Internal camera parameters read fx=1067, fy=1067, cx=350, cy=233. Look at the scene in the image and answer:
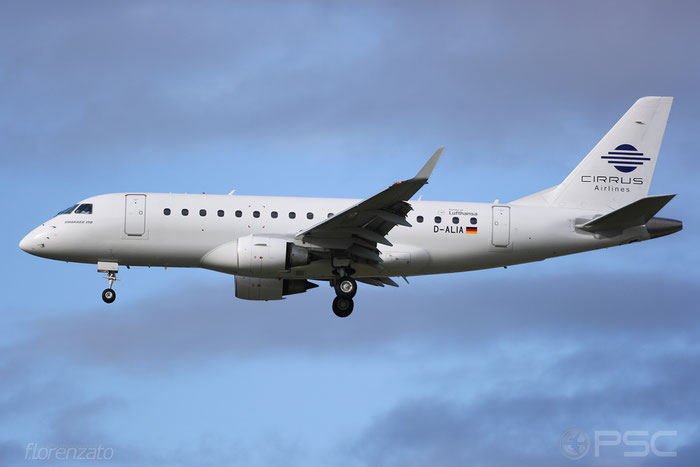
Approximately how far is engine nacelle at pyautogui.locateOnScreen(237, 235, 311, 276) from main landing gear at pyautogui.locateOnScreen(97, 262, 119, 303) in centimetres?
508

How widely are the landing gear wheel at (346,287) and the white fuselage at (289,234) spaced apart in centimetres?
53

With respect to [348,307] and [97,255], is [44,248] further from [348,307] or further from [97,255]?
[348,307]

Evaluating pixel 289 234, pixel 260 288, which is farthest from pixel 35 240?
pixel 289 234

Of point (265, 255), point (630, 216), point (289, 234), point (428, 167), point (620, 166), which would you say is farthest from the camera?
point (620, 166)

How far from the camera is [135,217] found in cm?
4028

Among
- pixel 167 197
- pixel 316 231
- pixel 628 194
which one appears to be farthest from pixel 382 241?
pixel 628 194

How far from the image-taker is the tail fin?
143 ft

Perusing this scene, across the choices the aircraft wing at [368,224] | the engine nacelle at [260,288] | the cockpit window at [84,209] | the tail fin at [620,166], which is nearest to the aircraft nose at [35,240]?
the cockpit window at [84,209]

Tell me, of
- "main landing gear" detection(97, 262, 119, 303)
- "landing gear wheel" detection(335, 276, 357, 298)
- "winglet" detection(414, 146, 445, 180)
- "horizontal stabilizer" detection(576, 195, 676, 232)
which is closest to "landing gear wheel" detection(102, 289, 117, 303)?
"main landing gear" detection(97, 262, 119, 303)

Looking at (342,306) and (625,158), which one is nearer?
(342,306)

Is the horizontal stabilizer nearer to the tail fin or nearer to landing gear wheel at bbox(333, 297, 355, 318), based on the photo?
the tail fin

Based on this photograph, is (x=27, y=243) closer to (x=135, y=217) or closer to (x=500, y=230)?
(x=135, y=217)

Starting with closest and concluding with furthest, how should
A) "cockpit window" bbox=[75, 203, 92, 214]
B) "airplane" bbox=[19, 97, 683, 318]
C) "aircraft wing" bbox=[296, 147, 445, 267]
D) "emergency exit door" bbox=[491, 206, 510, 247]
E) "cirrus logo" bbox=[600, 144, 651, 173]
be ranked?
1. "aircraft wing" bbox=[296, 147, 445, 267]
2. "airplane" bbox=[19, 97, 683, 318]
3. "cockpit window" bbox=[75, 203, 92, 214]
4. "emergency exit door" bbox=[491, 206, 510, 247]
5. "cirrus logo" bbox=[600, 144, 651, 173]

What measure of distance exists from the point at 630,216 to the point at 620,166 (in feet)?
14.1
